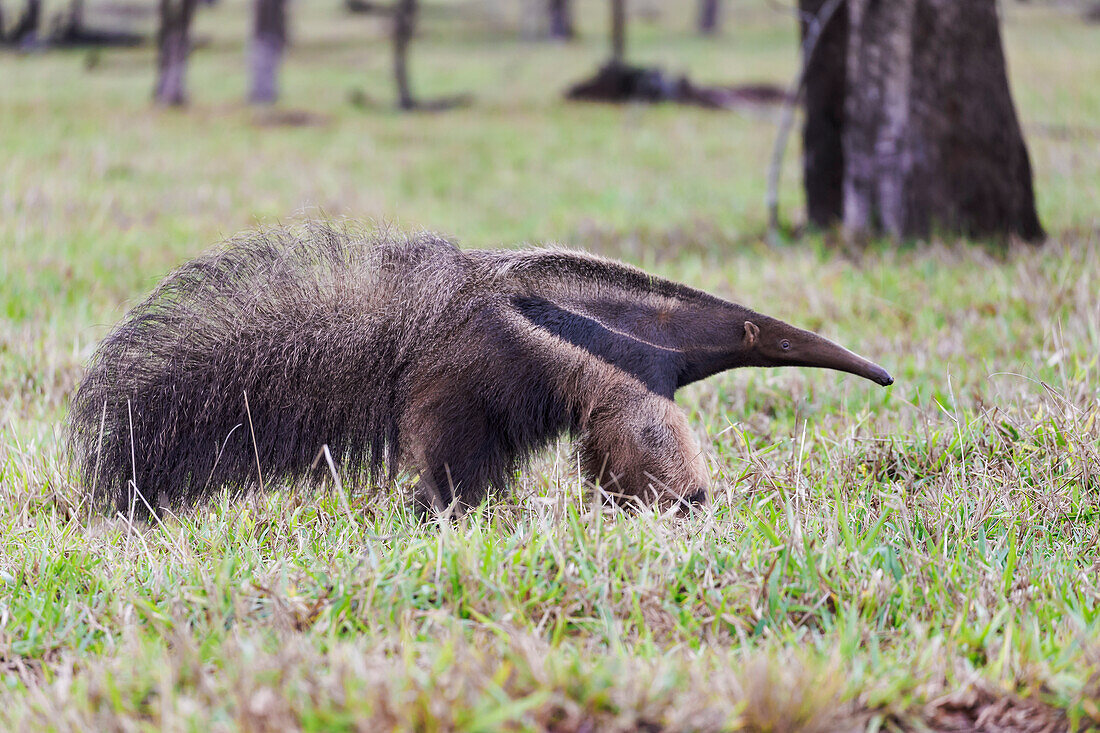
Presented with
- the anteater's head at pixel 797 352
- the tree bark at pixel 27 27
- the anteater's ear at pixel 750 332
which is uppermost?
the tree bark at pixel 27 27

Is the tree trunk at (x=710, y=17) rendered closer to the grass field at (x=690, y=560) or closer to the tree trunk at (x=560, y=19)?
the tree trunk at (x=560, y=19)

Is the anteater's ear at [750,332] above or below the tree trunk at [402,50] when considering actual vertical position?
below

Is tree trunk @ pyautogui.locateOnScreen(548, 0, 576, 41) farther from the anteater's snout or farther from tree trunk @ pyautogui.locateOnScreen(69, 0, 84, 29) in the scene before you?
the anteater's snout

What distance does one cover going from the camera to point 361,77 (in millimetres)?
28812

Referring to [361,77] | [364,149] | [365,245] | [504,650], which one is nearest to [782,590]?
[504,650]

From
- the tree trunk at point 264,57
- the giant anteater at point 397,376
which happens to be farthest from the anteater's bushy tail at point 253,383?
the tree trunk at point 264,57

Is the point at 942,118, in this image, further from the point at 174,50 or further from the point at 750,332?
the point at 174,50

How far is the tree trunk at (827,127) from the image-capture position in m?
8.76

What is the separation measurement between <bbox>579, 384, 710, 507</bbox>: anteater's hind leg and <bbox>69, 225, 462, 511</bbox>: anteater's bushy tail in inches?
25.7

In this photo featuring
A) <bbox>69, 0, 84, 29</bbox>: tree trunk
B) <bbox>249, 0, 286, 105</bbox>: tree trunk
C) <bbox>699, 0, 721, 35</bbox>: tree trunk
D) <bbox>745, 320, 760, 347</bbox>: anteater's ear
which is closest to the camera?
<bbox>745, 320, 760, 347</bbox>: anteater's ear

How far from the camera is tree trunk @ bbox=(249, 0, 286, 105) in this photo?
21344 millimetres

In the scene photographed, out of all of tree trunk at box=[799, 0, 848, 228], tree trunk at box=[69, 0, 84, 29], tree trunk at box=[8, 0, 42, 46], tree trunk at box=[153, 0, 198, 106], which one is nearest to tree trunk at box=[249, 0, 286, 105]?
tree trunk at box=[153, 0, 198, 106]

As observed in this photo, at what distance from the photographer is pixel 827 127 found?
8812 millimetres

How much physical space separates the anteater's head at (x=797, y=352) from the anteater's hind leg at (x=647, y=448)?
1.52ft
